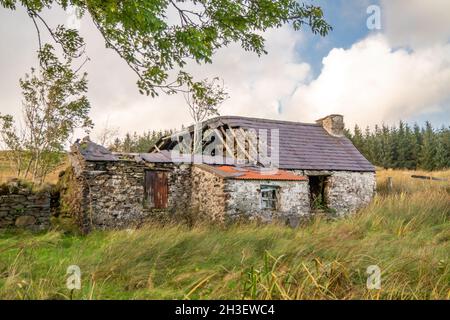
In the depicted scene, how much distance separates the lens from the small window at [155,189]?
13.2m

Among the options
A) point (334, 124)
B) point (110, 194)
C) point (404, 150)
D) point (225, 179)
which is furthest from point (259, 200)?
point (404, 150)

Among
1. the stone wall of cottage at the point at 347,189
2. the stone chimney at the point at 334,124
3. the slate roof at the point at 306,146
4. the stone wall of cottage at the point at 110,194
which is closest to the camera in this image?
the stone wall of cottage at the point at 110,194

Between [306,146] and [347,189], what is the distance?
306 cm

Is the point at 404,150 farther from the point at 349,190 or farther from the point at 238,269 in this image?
the point at 238,269

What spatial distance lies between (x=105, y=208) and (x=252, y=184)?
18.2 ft

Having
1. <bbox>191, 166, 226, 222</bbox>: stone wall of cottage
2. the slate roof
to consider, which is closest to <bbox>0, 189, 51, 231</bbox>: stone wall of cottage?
<bbox>191, 166, 226, 222</bbox>: stone wall of cottage

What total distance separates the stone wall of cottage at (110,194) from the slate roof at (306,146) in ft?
18.7

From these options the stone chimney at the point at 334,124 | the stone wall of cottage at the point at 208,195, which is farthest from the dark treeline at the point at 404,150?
the stone wall of cottage at the point at 208,195

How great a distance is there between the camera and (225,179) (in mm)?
12016

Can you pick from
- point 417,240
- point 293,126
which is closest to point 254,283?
point 417,240

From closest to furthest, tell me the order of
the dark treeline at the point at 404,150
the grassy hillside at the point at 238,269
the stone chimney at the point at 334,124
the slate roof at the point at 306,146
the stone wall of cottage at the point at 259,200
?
the grassy hillside at the point at 238,269
the stone wall of cottage at the point at 259,200
the slate roof at the point at 306,146
the stone chimney at the point at 334,124
the dark treeline at the point at 404,150

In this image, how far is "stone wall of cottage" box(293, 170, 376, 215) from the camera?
16.3 m

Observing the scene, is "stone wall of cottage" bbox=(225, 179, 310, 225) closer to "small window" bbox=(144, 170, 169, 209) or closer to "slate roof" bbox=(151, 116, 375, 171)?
"slate roof" bbox=(151, 116, 375, 171)

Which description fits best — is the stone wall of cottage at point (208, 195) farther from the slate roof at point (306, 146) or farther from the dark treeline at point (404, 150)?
the dark treeline at point (404, 150)
